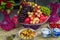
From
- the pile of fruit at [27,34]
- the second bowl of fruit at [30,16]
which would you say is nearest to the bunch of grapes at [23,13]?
the second bowl of fruit at [30,16]

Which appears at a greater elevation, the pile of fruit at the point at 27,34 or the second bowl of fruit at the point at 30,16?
the second bowl of fruit at the point at 30,16

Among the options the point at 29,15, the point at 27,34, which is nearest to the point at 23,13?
the point at 29,15

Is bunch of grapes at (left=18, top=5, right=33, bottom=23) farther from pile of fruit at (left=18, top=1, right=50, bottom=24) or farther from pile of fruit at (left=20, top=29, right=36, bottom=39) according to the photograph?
pile of fruit at (left=20, top=29, right=36, bottom=39)

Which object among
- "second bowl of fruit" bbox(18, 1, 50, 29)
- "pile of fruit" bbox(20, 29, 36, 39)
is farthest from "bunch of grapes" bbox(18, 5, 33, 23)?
"pile of fruit" bbox(20, 29, 36, 39)

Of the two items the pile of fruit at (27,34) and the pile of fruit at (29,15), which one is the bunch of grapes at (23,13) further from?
the pile of fruit at (27,34)

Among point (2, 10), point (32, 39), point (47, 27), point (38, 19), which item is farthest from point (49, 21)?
point (2, 10)

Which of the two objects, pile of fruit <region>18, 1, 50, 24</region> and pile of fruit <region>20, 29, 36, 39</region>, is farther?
pile of fruit <region>18, 1, 50, 24</region>

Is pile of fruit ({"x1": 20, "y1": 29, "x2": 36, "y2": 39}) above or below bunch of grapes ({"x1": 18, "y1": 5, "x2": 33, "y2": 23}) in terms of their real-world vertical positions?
below

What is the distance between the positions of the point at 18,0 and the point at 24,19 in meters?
0.77

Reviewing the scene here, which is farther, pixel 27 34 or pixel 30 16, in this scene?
pixel 30 16

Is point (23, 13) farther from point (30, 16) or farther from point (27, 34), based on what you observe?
point (27, 34)

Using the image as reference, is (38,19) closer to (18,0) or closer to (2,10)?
(2,10)

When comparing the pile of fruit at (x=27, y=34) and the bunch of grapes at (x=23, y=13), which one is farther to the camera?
the bunch of grapes at (x=23, y=13)

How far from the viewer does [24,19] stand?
1339 millimetres
